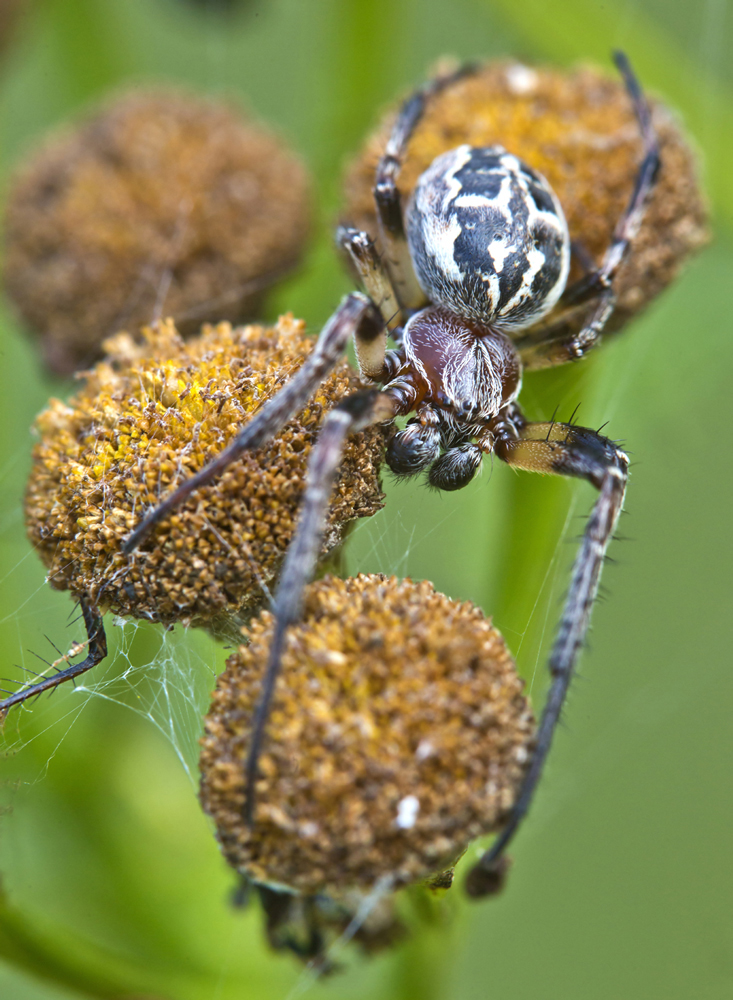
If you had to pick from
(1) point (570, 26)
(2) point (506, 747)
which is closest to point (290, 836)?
(2) point (506, 747)

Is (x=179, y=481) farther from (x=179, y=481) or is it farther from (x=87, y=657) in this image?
(x=87, y=657)

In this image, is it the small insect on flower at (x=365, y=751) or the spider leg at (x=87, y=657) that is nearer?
the small insect on flower at (x=365, y=751)

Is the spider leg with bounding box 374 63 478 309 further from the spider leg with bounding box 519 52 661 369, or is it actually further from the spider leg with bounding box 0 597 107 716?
the spider leg with bounding box 0 597 107 716

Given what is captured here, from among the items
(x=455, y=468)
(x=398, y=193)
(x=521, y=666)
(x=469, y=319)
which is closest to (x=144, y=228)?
(x=398, y=193)

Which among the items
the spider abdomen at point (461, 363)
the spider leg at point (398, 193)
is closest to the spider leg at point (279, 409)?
the spider abdomen at point (461, 363)

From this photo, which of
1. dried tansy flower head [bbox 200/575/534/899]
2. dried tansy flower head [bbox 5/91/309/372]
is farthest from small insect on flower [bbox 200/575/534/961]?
dried tansy flower head [bbox 5/91/309/372]

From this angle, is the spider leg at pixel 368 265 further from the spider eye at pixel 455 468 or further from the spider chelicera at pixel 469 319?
the spider eye at pixel 455 468

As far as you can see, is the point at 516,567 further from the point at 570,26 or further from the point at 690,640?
the point at 570,26
